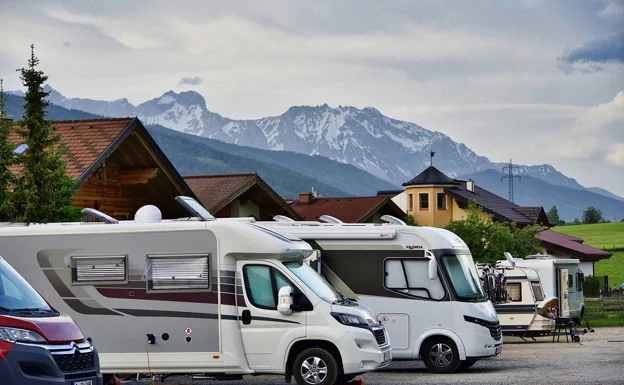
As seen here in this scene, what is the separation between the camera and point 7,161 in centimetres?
2623

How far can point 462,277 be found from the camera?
2255cm

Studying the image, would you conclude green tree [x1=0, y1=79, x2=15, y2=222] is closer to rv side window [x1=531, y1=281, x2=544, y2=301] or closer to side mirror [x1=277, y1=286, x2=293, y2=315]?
side mirror [x1=277, y1=286, x2=293, y2=315]

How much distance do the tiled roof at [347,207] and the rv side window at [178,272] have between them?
4688 centimetres

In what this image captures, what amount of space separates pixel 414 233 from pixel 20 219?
9192mm

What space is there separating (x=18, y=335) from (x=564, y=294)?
28639 mm

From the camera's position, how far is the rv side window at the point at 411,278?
22359 mm

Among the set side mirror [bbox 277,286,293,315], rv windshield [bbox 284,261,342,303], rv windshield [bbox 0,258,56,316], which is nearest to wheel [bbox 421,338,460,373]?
rv windshield [bbox 284,261,342,303]

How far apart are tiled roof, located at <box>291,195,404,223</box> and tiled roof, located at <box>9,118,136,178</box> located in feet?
99.9

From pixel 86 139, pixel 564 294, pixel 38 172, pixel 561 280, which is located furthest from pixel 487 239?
pixel 38 172

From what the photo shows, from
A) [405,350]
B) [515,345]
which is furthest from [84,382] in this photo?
[515,345]

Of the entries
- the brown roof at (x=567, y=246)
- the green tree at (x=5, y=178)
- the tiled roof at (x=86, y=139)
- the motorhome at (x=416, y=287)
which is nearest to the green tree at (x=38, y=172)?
the green tree at (x=5, y=178)

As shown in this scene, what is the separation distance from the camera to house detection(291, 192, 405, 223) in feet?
221

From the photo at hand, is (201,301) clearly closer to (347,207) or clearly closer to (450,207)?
(347,207)

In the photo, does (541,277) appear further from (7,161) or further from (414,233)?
(7,161)
